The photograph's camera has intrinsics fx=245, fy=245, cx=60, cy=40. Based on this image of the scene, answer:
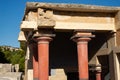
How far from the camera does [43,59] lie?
8.72 meters

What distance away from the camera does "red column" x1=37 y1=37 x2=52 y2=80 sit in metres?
8.62

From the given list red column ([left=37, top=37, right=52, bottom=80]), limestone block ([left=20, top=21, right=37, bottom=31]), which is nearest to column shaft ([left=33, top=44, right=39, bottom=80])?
red column ([left=37, top=37, right=52, bottom=80])

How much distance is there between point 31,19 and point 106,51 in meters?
4.08

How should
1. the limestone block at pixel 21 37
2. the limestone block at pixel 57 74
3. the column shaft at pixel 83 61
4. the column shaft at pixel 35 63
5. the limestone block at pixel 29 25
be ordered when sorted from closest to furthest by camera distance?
the limestone block at pixel 29 25
the column shaft at pixel 83 61
the column shaft at pixel 35 63
the limestone block at pixel 57 74
the limestone block at pixel 21 37

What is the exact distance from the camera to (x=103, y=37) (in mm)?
11977

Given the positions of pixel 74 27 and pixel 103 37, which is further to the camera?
pixel 103 37

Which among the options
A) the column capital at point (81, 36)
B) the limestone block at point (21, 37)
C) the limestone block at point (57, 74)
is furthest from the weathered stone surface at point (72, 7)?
the limestone block at point (57, 74)

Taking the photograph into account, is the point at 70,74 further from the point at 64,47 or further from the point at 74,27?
the point at 74,27

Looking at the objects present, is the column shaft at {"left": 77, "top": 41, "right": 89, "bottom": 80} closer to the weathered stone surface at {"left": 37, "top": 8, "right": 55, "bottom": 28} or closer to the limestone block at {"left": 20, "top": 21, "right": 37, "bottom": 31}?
the weathered stone surface at {"left": 37, "top": 8, "right": 55, "bottom": 28}

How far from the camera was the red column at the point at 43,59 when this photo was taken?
862cm

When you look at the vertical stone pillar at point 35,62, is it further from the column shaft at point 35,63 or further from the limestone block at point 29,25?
the limestone block at point 29,25

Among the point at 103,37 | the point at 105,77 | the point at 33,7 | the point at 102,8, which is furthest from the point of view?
the point at 105,77

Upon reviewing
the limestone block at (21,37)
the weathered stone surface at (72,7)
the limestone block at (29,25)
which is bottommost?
the limestone block at (21,37)

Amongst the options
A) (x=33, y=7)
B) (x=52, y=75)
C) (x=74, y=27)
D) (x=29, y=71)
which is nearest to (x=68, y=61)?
(x=52, y=75)
